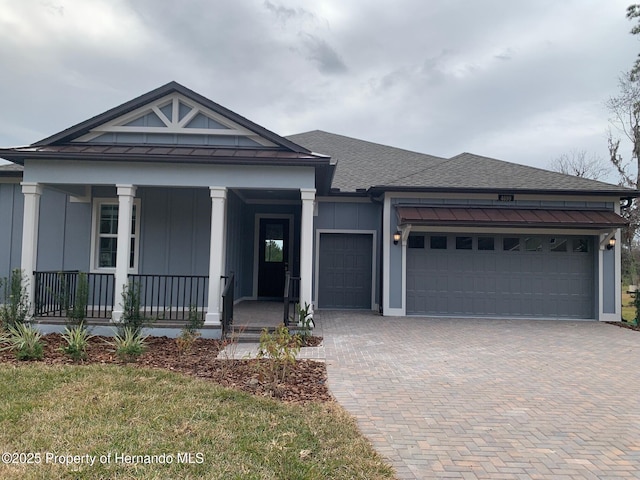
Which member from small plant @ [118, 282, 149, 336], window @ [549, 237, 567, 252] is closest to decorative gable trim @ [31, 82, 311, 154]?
small plant @ [118, 282, 149, 336]

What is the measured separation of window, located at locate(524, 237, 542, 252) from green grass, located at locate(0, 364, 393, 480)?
27.5 feet

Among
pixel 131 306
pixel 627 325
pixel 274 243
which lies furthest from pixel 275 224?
pixel 627 325

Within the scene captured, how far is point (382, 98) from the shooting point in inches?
743

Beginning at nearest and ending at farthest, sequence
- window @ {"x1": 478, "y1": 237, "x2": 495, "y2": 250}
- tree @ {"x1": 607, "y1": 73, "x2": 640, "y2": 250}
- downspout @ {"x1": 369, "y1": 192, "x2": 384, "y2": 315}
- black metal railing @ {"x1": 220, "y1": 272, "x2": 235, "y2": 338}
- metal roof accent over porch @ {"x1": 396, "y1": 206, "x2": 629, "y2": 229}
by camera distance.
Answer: black metal railing @ {"x1": 220, "y1": 272, "x2": 235, "y2": 338}
metal roof accent over porch @ {"x1": 396, "y1": 206, "x2": 629, "y2": 229}
window @ {"x1": 478, "y1": 237, "x2": 495, "y2": 250}
downspout @ {"x1": 369, "y1": 192, "x2": 384, "y2": 315}
tree @ {"x1": 607, "y1": 73, "x2": 640, "y2": 250}

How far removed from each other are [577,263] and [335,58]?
48.2ft

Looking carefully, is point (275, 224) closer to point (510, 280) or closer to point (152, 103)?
point (152, 103)

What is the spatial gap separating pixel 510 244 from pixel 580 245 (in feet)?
6.12

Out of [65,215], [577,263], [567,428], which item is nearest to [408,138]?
[577,263]

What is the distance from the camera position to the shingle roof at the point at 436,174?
9.76 metres

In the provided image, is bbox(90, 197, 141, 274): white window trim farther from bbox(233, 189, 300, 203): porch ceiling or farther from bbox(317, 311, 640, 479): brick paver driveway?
bbox(317, 311, 640, 479): brick paver driveway

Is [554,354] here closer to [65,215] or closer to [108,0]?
[65,215]

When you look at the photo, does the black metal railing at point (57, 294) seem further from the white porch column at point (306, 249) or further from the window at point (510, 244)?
the window at point (510, 244)

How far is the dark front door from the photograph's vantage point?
1160 centimetres

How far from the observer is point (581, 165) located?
23.9 metres
